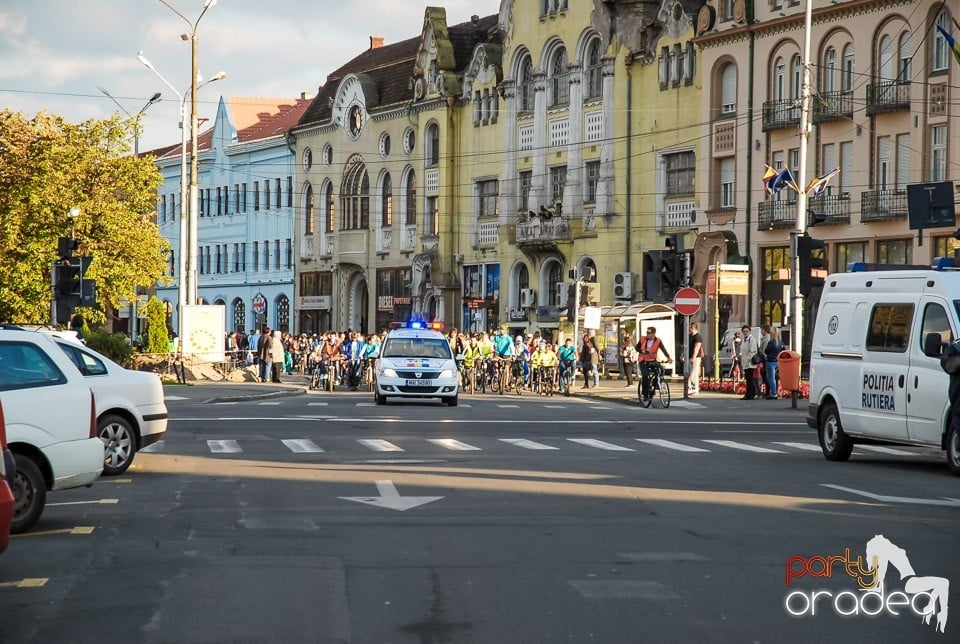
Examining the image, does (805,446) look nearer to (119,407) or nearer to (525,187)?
(119,407)

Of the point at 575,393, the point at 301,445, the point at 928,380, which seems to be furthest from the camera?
the point at 575,393

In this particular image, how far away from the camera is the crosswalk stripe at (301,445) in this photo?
72.7 feet

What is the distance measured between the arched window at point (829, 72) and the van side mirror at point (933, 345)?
32.1 meters

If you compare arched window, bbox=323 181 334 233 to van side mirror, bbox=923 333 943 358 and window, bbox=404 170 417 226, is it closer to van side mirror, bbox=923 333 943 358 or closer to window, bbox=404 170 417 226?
window, bbox=404 170 417 226

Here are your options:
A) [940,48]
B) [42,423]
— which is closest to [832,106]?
[940,48]

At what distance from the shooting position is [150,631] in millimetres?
8531

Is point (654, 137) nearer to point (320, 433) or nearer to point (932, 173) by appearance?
point (932, 173)

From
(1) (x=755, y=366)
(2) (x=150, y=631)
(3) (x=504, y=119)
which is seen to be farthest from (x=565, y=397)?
(2) (x=150, y=631)

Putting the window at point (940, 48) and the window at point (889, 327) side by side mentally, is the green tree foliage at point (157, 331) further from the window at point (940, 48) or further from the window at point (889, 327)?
the window at point (889, 327)

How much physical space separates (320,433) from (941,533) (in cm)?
1465

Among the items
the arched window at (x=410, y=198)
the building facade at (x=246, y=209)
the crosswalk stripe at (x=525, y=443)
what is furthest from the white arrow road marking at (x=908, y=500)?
the building facade at (x=246, y=209)

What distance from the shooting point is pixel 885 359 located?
19.5 m

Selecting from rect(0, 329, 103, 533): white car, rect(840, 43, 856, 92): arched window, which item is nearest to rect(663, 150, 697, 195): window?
rect(840, 43, 856, 92): arched window

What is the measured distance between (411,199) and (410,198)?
95mm
